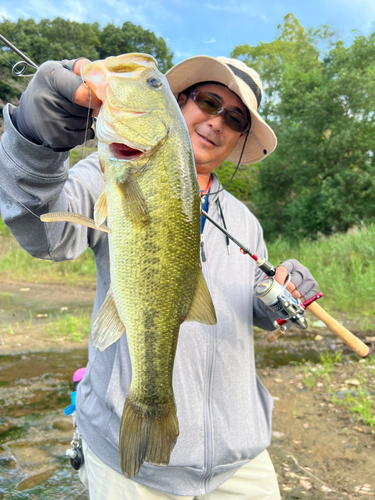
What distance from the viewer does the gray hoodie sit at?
5.76ft

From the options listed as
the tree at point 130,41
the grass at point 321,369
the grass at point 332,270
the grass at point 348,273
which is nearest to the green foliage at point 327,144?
the grass at point 332,270

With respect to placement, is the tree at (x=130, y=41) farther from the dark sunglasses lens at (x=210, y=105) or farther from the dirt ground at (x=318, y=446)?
the dark sunglasses lens at (x=210, y=105)

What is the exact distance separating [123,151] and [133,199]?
0.18 metres

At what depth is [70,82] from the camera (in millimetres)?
1345

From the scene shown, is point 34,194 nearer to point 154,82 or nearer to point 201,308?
point 154,82

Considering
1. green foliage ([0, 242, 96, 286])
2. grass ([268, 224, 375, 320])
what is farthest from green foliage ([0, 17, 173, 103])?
grass ([268, 224, 375, 320])

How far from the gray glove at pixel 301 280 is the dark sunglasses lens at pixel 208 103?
97cm

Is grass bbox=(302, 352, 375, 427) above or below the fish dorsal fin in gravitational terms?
below

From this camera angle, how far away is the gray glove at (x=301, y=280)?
242 centimetres

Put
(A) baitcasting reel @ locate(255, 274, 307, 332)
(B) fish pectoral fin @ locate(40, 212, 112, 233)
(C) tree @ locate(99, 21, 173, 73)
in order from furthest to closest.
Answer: (C) tree @ locate(99, 21, 173, 73) < (A) baitcasting reel @ locate(255, 274, 307, 332) < (B) fish pectoral fin @ locate(40, 212, 112, 233)

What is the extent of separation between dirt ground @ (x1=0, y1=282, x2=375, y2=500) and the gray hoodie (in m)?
1.75

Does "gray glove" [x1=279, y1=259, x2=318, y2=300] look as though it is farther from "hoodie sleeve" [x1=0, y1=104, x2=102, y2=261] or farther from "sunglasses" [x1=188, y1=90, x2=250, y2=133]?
"hoodie sleeve" [x1=0, y1=104, x2=102, y2=261]

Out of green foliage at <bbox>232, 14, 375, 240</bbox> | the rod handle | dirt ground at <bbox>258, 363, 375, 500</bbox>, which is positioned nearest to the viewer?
the rod handle

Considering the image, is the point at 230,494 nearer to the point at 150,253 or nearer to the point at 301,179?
the point at 150,253
